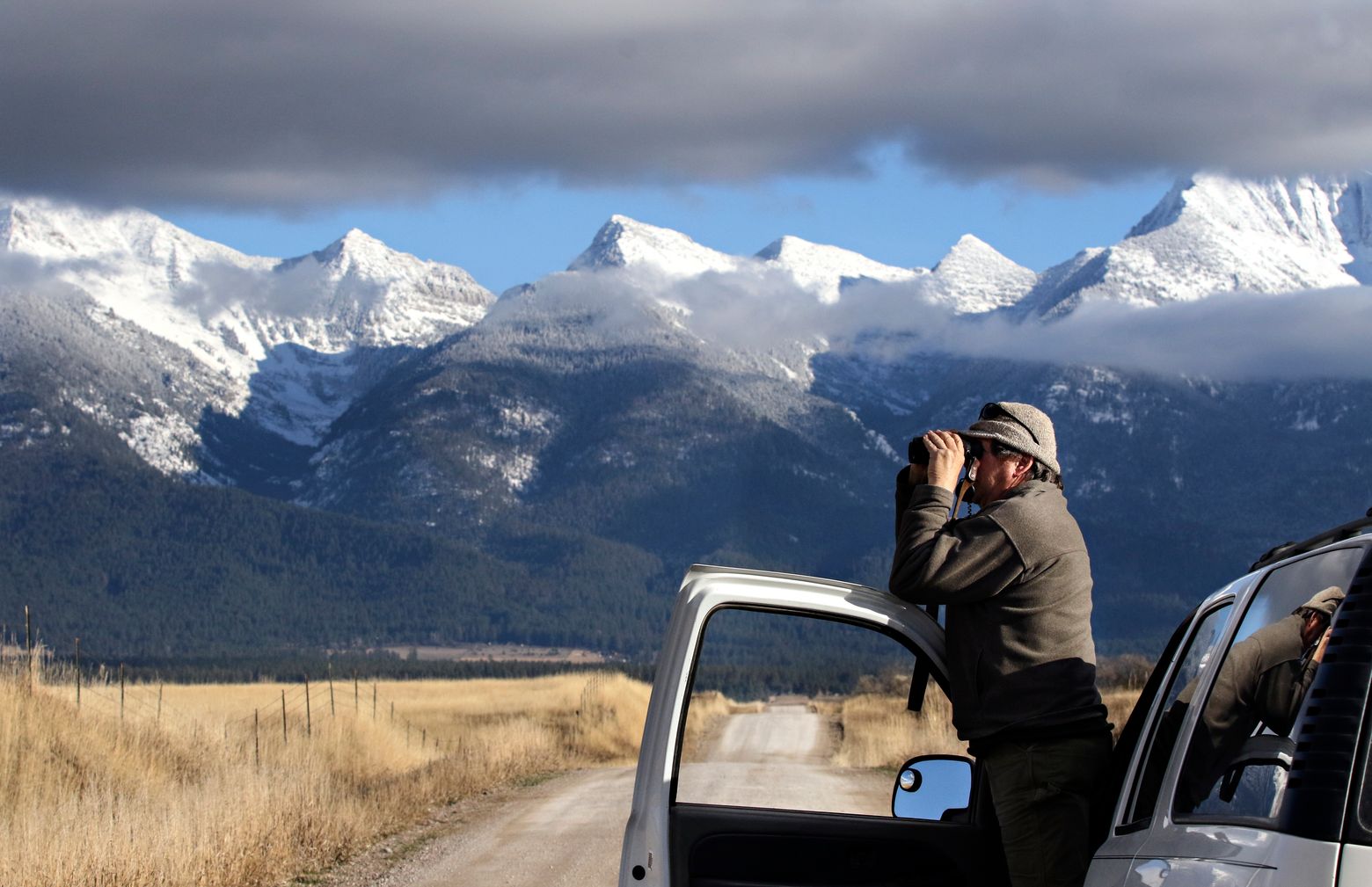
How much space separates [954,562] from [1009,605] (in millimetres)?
191

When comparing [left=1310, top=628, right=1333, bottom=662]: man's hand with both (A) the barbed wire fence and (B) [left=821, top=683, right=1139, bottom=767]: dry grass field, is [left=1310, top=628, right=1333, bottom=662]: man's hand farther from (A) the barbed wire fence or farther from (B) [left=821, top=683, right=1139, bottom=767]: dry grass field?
(A) the barbed wire fence

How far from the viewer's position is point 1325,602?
11.0 ft

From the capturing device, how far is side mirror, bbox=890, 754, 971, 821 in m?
4.47

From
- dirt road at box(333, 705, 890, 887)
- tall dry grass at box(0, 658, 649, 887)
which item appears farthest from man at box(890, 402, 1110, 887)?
tall dry grass at box(0, 658, 649, 887)

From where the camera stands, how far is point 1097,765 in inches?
171

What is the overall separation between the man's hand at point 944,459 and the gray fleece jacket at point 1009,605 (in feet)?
0.21

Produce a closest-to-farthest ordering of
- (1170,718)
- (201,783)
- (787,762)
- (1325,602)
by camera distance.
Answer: (1325,602)
(1170,718)
(787,762)
(201,783)

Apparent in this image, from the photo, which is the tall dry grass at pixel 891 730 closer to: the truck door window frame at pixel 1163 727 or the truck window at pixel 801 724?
the truck window at pixel 801 724

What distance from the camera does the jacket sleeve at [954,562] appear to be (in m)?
4.22

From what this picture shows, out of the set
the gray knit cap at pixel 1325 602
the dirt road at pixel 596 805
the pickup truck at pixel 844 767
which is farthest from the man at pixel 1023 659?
the gray knit cap at pixel 1325 602

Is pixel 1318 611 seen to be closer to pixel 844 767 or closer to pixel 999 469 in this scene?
pixel 999 469

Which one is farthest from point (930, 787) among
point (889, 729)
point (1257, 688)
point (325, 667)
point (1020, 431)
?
point (325, 667)

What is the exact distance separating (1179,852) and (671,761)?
1.39 metres

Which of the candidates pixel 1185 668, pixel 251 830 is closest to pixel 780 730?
pixel 1185 668
